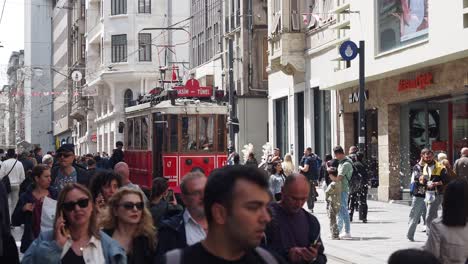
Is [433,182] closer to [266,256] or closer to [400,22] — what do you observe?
[400,22]

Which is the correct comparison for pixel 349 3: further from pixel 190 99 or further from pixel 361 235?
pixel 361 235

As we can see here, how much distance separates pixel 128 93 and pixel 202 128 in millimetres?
39373

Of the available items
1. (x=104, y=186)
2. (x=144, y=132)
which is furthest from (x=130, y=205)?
(x=144, y=132)

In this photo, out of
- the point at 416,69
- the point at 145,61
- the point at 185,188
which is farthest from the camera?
the point at 145,61

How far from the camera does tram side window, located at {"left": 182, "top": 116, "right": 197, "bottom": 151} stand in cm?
2700

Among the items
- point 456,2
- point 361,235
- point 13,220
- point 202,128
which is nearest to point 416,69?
point 456,2

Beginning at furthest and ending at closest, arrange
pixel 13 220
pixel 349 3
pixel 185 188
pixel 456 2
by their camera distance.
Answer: pixel 349 3 < pixel 456 2 < pixel 13 220 < pixel 185 188

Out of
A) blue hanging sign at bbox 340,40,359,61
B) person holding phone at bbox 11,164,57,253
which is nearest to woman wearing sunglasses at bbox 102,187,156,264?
person holding phone at bbox 11,164,57,253

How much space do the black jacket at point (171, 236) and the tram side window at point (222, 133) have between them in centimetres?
2052

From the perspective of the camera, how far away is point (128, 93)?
2606 inches

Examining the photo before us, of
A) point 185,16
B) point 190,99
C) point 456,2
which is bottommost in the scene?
point 190,99

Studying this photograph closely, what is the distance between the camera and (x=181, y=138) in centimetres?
2705

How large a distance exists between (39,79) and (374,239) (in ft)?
328

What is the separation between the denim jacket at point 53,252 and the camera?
6.07 meters
